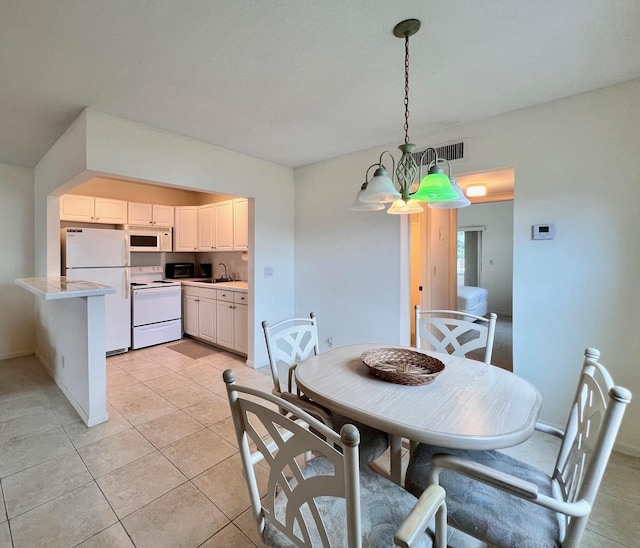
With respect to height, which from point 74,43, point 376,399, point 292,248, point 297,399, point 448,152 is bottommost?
point 297,399

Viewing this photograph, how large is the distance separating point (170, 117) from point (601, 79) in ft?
10.3

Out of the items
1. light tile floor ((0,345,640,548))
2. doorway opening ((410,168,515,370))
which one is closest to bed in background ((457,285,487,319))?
doorway opening ((410,168,515,370))

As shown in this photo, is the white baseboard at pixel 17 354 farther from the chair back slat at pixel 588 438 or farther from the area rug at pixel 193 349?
the chair back slat at pixel 588 438

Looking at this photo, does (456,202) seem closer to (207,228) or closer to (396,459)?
(396,459)

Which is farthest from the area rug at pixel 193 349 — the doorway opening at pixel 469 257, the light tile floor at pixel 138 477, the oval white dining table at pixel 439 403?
the doorway opening at pixel 469 257

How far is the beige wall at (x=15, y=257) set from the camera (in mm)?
3926

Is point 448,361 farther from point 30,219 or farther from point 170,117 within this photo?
point 30,219

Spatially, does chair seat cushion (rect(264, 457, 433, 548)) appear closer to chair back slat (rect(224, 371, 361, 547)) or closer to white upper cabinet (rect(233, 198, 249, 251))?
chair back slat (rect(224, 371, 361, 547))

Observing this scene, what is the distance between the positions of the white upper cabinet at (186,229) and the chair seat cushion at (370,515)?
14.6 feet

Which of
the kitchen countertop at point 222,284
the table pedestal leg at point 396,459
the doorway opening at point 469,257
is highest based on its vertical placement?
the doorway opening at point 469,257

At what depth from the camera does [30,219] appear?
410cm

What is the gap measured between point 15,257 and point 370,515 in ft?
17.0

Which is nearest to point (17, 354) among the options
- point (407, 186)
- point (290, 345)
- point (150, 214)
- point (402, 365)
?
point (150, 214)

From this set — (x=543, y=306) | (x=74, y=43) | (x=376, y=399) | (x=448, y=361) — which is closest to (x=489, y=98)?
(x=543, y=306)
